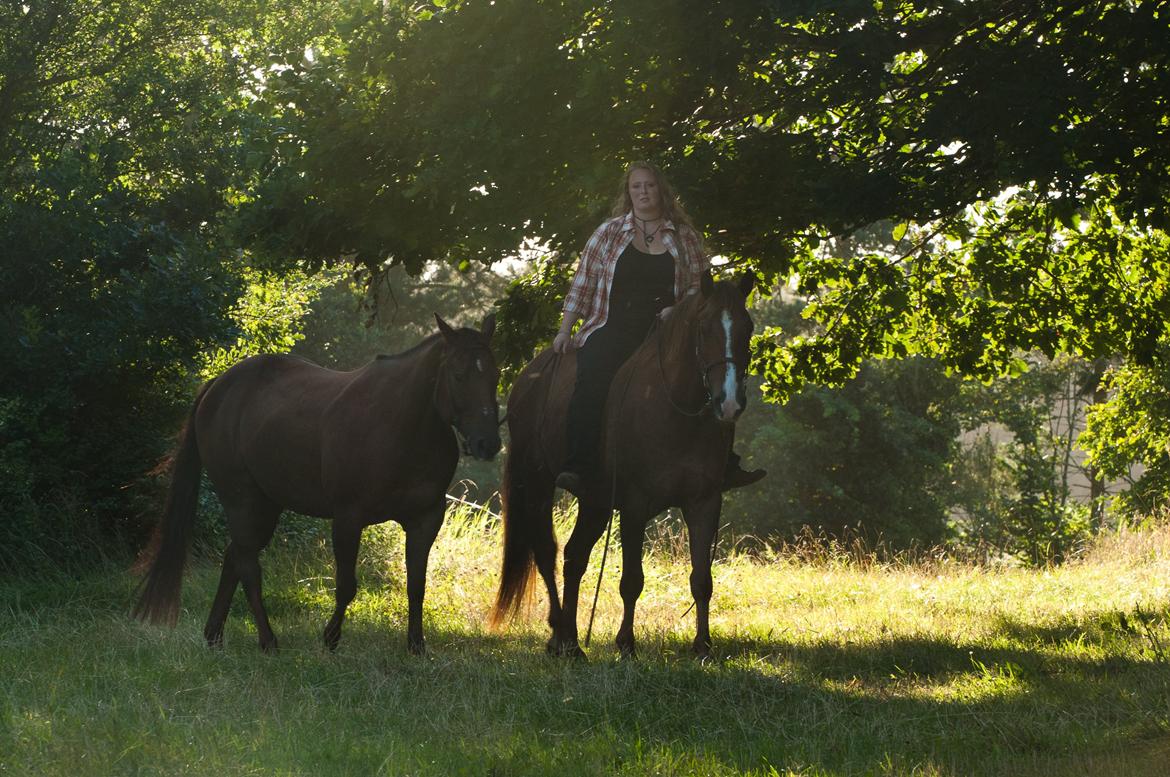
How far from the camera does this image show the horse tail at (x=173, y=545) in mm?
9078

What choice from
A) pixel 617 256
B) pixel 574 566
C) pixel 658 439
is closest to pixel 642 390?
pixel 658 439

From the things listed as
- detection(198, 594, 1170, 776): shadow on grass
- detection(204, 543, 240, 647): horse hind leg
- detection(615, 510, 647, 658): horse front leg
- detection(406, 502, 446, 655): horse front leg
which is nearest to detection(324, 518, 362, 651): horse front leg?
detection(198, 594, 1170, 776): shadow on grass

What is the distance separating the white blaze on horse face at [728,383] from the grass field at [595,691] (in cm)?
141

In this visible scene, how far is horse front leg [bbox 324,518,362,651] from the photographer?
832 cm

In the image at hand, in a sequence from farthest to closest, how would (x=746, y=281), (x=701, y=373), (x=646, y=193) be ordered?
(x=646, y=193) → (x=746, y=281) → (x=701, y=373)

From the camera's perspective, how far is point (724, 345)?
7285mm

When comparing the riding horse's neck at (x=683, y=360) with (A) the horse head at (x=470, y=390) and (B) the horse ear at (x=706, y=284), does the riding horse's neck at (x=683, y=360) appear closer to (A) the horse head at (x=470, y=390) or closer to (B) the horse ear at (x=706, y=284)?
(B) the horse ear at (x=706, y=284)

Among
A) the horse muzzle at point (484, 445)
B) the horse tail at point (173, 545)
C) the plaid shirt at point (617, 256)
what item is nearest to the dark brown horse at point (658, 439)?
the plaid shirt at point (617, 256)

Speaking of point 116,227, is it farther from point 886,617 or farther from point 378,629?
point 886,617

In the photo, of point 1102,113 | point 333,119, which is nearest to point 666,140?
point 333,119

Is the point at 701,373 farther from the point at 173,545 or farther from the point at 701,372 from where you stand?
the point at 173,545

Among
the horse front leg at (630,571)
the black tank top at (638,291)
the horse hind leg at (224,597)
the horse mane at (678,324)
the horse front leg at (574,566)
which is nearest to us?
the horse mane at (678,324)

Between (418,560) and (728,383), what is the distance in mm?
2462

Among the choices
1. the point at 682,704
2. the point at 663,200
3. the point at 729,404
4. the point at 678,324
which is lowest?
the point at 682,704
